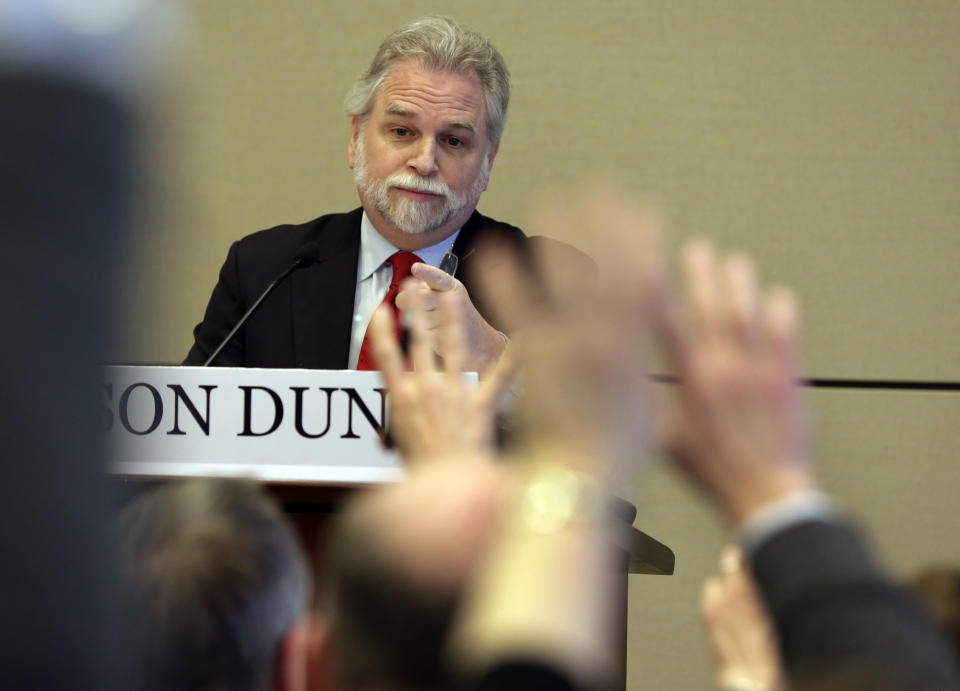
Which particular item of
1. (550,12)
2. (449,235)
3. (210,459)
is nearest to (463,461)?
(210,459)

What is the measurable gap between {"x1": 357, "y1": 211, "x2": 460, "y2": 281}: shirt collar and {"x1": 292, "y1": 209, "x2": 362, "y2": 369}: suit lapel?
27 mm

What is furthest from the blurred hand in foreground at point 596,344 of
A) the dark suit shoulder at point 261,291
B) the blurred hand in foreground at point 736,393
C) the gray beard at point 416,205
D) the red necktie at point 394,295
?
the gray beard at point 416,205

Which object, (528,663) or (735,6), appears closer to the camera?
(528,663)

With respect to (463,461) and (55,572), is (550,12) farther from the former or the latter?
(55,572)

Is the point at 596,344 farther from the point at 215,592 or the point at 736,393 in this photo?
the point at 215,592

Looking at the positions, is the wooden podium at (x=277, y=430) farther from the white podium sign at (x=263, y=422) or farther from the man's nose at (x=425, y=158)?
the man's nose at (x=425, y=158)

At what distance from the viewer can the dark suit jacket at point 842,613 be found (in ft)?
2.09

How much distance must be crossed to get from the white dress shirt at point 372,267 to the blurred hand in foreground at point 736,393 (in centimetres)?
236

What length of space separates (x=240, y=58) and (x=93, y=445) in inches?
151

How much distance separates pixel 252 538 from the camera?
3.19 ft

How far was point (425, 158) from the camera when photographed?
3240 millimetres

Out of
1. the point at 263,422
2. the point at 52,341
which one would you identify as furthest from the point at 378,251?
the point at 52,341

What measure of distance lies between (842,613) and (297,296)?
2484 mm

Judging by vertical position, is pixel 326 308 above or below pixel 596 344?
above
